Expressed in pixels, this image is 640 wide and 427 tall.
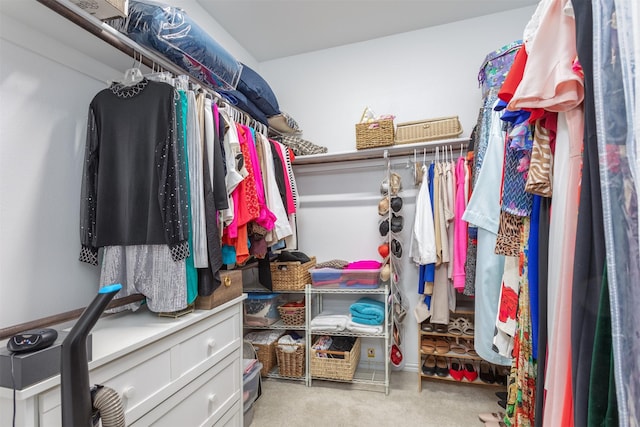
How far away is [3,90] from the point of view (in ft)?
3.65

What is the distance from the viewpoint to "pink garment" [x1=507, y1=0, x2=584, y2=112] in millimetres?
668

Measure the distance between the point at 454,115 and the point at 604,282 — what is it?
220cm

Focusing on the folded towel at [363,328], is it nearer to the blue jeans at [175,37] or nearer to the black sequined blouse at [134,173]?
the black sequined blouse at [134,173]

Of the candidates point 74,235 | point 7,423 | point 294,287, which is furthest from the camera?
point 294,287

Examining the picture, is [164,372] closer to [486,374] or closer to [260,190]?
[260,190]

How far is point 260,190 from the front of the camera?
1.74m

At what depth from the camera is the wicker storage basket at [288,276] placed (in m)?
2.34

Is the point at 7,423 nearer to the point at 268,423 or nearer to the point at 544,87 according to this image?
the point at 268,423

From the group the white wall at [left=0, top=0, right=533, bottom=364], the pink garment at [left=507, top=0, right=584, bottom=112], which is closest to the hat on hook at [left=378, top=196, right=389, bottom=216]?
the white wall at [left=0, top=0, right=533, bottom=364]

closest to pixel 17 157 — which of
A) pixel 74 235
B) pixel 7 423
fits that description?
pixel 74 235

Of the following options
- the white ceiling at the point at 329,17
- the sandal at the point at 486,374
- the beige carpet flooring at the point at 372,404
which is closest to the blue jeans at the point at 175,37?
the white ceiling at the point at 329,17

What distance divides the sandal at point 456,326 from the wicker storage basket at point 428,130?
1317 mm

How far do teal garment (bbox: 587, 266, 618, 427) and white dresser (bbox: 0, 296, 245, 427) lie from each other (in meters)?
1.19

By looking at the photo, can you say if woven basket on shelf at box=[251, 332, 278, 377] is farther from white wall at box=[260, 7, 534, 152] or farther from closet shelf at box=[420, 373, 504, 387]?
white wall at box=[260, 7, 534, 152]
